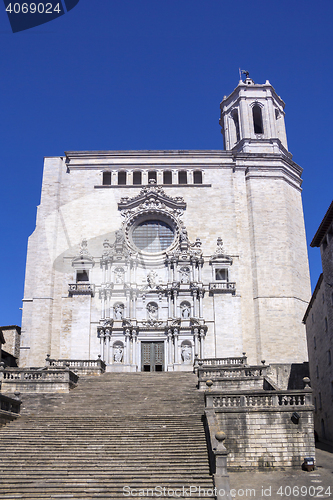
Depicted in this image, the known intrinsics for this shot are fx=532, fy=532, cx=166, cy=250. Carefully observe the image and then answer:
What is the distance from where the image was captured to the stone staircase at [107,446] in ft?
50.9

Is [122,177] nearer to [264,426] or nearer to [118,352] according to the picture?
[118,352]

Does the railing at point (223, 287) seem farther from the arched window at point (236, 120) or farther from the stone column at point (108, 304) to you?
the arched window at point (236, 120)

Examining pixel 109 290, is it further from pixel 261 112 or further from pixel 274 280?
pixel 261 112

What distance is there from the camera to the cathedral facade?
112 ft

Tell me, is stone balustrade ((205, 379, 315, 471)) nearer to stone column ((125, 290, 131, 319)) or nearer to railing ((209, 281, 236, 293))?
stone column ((125, 290, 131, 319))

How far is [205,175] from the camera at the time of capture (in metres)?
39.0

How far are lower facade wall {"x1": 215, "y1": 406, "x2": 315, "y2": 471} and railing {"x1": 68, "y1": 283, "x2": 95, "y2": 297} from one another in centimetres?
1753

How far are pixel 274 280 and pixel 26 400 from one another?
724 inches

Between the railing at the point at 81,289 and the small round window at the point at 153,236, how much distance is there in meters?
4.54

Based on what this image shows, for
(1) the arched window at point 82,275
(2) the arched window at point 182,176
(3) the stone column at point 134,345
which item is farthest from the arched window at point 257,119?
(3) the stone column at point 134,345

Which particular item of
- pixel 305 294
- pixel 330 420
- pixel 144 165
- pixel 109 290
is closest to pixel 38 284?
pixel 109 290

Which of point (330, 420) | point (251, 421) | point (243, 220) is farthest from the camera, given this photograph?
point (243, 220)

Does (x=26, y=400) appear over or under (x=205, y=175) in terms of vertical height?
under

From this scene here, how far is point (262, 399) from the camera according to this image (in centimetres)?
1955
